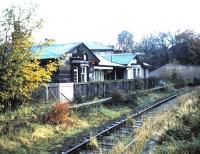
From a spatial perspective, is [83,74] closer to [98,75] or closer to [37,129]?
[98,75]

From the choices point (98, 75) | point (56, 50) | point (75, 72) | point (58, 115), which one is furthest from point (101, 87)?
point (98, 75)

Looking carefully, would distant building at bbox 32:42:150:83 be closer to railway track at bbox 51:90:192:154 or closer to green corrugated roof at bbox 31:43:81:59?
green corrugated roof at bbox 31:43:81:59

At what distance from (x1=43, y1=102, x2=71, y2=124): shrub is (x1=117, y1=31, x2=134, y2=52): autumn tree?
3642 inches

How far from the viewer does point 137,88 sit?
3747cm

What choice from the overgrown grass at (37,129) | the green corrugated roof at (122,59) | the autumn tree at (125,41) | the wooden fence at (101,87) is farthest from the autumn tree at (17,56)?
the autumn tree at (125,41)

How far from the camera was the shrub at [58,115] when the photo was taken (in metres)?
15.7

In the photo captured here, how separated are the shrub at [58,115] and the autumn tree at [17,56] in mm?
1364

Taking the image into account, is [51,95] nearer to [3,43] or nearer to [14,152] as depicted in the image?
[3,43]

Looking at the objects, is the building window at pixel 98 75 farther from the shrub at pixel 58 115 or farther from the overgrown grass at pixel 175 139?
the overgrown grass at pixel 175 139

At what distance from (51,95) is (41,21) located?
6.69 m

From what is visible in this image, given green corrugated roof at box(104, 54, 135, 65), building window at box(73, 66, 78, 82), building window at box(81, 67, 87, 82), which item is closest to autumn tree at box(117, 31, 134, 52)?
green corrugated roof at box(104, 54, 135, 65)

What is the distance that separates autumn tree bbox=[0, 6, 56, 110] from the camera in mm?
14789

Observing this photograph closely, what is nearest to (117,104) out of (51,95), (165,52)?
(51,95)

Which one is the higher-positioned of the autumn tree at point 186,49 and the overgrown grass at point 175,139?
the autumn tree at point 186,49
